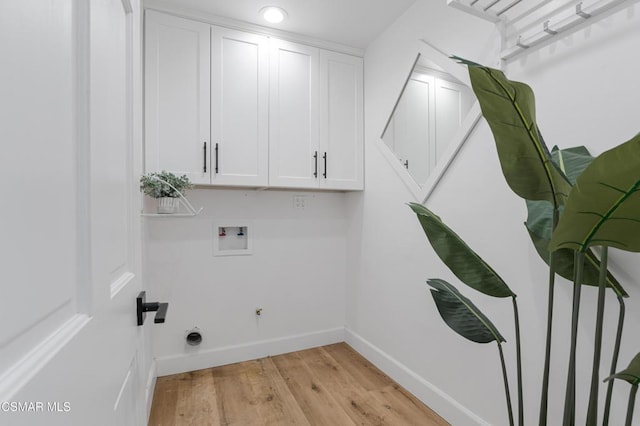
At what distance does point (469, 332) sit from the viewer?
110 centimetres

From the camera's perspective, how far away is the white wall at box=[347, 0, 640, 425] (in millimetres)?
1111

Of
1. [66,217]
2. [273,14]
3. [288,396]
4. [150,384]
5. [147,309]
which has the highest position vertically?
[273,14]

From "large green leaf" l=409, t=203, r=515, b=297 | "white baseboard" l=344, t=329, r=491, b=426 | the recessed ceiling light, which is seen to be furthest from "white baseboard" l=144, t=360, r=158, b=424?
the recessed ceiling light

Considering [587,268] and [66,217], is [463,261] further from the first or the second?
[66,217]

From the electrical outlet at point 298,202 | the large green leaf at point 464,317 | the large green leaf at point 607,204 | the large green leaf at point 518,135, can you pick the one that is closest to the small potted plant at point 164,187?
the electrical outlet at point 298,202

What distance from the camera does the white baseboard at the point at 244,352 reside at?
7.16ft

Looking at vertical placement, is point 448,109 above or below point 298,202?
above

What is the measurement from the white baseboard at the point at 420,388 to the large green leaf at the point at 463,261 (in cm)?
95

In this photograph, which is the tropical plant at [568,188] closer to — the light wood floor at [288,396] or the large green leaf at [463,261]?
the large green leaf at [463,261]

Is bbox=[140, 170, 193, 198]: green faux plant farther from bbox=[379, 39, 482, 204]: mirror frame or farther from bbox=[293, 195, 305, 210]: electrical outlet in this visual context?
bbox=[379, 39, 482, 204]: mirror frame

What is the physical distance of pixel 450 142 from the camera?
174 cm

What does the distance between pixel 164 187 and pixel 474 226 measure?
179cm

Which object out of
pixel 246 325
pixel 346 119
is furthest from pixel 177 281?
pixel 346 119

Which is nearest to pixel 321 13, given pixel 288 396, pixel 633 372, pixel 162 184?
pixel 162 184
